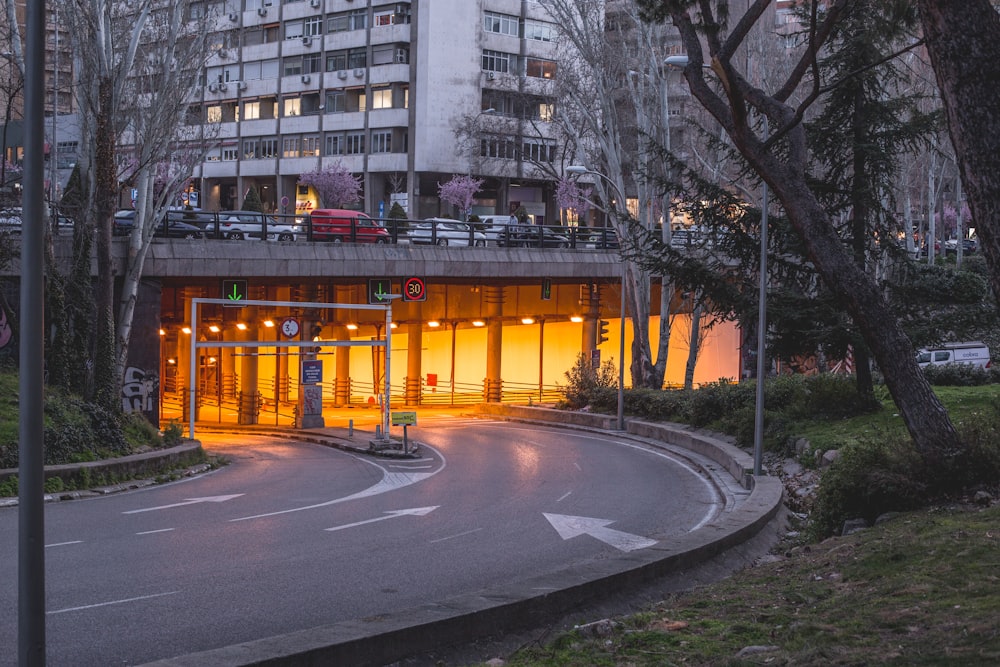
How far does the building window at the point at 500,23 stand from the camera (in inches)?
3166

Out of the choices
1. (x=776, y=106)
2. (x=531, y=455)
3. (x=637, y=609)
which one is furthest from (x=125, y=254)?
(x=637, y=609)

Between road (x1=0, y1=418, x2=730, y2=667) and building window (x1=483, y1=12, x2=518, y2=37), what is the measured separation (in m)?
56.0

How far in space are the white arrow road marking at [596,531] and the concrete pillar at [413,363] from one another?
31.5 metres

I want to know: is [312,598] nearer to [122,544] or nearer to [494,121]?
[122,544]

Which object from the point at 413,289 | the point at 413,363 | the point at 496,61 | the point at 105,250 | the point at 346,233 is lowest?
the point at 413,363

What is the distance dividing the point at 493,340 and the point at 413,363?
3713 millimetres

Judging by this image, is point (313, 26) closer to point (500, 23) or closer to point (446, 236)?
point (500, 23)

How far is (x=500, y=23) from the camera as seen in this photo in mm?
81062

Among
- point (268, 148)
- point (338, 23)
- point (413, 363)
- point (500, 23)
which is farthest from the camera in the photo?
point (268, 148)

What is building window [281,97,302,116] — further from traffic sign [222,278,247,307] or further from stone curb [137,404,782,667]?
stone curb [137,404,782,667]

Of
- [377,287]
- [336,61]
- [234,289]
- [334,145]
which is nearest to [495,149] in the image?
[334,145]

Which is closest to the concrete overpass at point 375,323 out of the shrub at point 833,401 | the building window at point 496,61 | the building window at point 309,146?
the shrub at point 833,401

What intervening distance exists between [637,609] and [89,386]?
68.7 ft

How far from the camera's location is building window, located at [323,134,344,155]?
274ft
